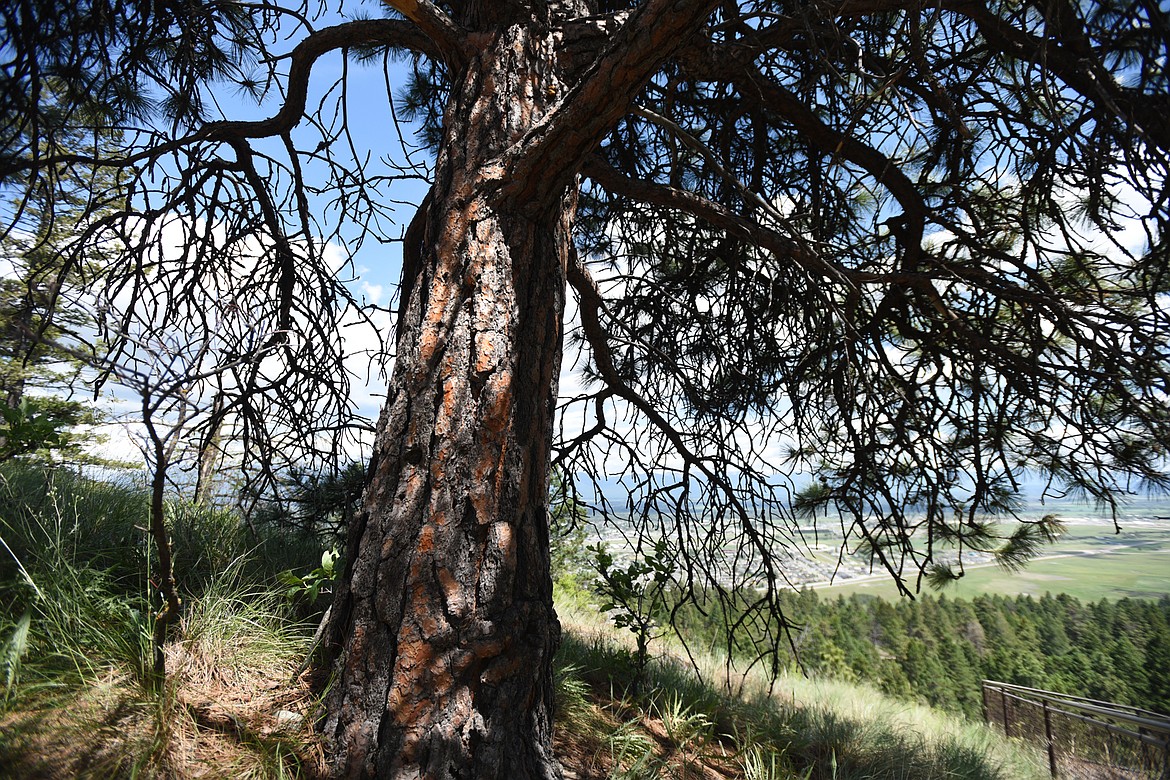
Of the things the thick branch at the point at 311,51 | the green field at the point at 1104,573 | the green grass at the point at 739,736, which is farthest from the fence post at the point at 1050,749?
the thick branch at the point at 311,51

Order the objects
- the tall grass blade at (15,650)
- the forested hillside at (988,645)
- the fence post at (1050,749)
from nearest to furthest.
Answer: the tall grass blade at (15,650) → the fence post at (1050,749) → the forested hillside at (988,645)

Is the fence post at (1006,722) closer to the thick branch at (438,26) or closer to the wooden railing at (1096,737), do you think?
the wooden railing at (1096,737)

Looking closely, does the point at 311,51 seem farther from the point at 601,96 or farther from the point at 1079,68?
the point at 1079,68

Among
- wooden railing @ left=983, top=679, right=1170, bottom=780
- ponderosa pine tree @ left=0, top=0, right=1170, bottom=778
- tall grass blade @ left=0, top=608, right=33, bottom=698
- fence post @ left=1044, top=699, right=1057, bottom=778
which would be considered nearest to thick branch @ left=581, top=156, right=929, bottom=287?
ponderosa pine tree @ left=0, top=0, right=1170, bottom=778

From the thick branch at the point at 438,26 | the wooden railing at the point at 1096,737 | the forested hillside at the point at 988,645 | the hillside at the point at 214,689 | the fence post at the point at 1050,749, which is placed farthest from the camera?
the forested hillside at the point at 988,645

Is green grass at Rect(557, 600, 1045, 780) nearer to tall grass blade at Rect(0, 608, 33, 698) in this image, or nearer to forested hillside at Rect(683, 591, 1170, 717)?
tall grass blade at Rect(0, 608, 33, 698)

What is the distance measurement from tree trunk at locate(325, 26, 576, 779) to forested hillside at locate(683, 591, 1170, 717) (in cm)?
1195

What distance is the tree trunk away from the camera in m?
1.57

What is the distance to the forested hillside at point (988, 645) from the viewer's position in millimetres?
13305

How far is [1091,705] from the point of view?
16.8 feet

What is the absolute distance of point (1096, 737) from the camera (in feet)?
19.3

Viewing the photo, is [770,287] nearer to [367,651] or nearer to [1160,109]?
[1160,109]

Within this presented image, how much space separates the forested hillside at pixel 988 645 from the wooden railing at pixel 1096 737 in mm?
5693

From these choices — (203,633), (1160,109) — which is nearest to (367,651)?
(203,633)
